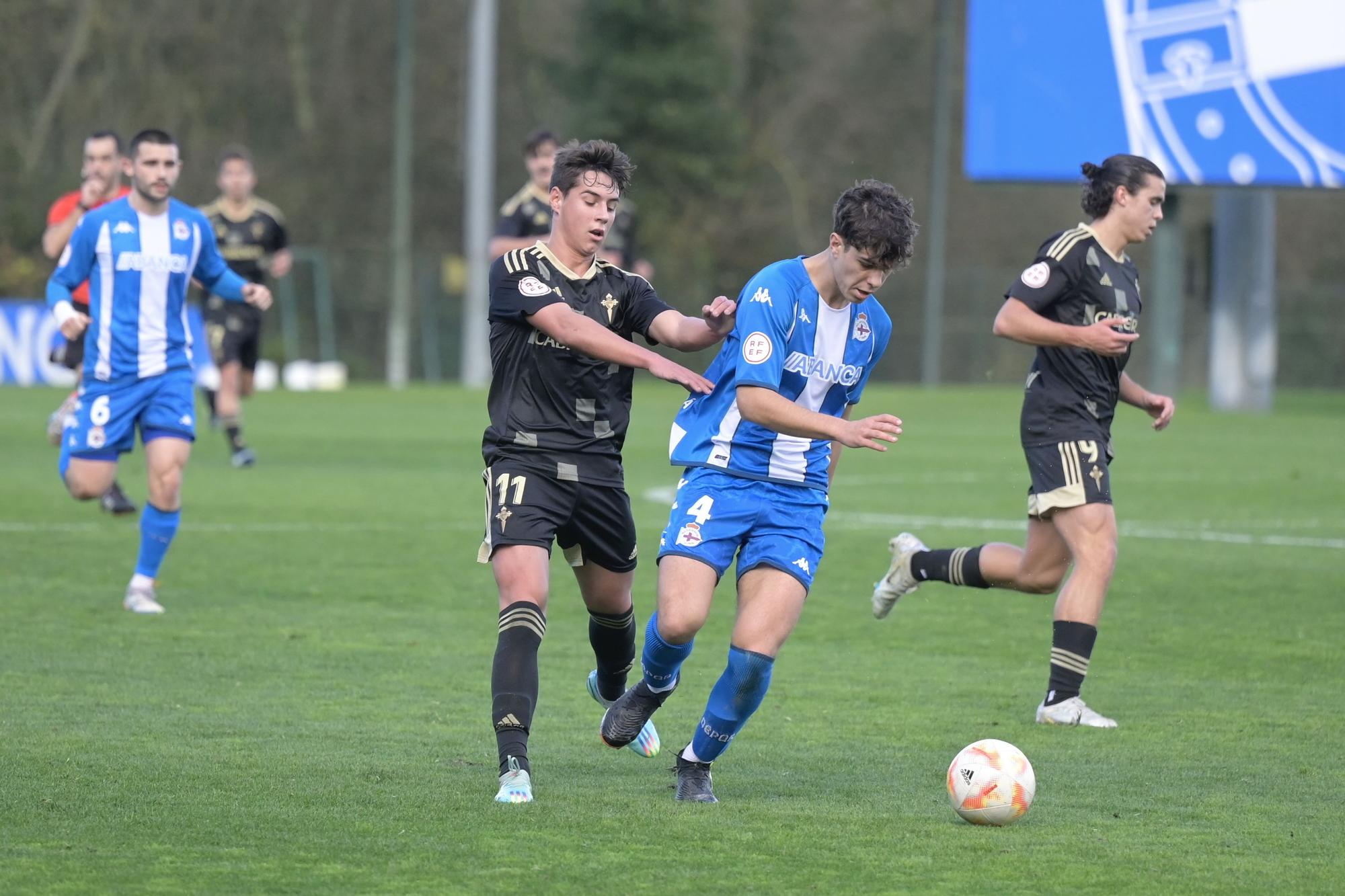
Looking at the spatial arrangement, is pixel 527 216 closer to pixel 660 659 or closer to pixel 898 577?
pixel 898 577

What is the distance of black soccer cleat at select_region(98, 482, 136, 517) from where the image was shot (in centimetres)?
1229

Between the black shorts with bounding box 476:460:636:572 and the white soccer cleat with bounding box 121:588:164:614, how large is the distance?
12.0ft

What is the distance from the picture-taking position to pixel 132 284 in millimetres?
9297

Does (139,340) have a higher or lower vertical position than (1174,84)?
lower

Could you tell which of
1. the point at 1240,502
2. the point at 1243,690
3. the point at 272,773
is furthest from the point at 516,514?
the point at 1240,502

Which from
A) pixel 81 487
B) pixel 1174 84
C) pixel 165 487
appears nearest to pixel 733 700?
pixel 165 487

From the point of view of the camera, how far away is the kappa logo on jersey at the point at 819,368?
5.82 m

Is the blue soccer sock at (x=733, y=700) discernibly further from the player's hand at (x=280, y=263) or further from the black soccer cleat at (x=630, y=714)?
the player's hand at (x=280, y=263)

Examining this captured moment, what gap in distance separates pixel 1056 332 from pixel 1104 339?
17 centimetres

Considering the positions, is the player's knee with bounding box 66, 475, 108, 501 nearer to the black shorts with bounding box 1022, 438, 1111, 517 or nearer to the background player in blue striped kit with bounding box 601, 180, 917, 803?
the background player in blue striped kit with bounding box 601, 180, 917, 803

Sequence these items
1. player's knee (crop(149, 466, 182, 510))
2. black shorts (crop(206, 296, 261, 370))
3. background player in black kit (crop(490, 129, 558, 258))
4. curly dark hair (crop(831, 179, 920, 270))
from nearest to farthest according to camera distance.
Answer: curly dark hair (crop(831, 179, 920, 270)) < player's knee (crop(149, 466, 182, 510)) < background player in black kit (crop(490, 129, 558, 258)) < black shorts (crop(206, 296, 261, 370))

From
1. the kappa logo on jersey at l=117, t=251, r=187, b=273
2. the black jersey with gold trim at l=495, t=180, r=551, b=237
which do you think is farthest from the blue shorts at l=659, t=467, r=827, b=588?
the black jersey with gold trim at l=495, t=180, r=551, b=237

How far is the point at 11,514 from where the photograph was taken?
13.0 metres

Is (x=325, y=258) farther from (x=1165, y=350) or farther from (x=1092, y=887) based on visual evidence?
(x=1092, y=887)
